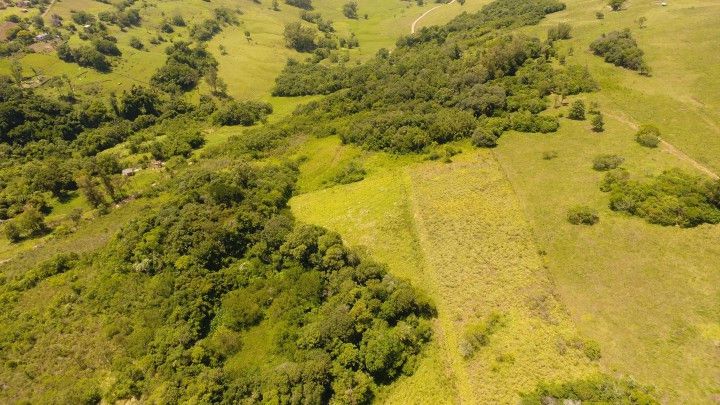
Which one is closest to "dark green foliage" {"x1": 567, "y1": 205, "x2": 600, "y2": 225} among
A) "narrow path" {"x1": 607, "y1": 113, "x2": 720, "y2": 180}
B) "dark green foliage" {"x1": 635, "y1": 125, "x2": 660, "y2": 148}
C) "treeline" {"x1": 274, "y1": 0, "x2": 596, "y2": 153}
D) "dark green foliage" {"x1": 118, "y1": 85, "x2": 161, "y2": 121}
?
"narrow path" {"x1": 607, "y1": 113, "x2": 720, "y2": 180}

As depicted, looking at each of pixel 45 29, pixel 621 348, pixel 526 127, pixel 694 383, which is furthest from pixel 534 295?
pixel 45 29

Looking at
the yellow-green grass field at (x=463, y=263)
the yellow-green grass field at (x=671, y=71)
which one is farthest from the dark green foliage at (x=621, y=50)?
the yellow-green grass field at (x=463, y=263)

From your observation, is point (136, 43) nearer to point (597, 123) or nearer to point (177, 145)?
point (177, 145)

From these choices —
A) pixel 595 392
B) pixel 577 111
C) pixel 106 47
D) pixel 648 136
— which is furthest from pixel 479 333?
pixel 106 47

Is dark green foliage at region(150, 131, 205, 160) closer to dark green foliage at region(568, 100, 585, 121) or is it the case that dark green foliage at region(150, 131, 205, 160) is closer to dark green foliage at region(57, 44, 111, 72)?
dark green foliage at region(57, 44, 111, 72)

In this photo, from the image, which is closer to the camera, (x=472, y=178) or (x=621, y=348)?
(x=621, y=348)

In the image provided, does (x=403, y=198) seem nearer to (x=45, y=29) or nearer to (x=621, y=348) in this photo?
(x=621, y=348)
